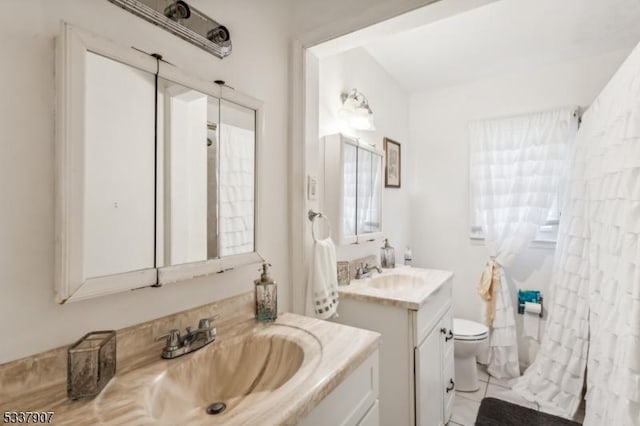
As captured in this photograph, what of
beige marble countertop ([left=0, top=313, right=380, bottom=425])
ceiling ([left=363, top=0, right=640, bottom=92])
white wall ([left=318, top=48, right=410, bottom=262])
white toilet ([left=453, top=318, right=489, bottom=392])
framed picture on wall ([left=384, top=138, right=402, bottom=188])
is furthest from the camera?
framed picture on wall ([left=384, top=138, right=402, bottom=188])

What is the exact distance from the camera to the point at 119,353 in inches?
32.5

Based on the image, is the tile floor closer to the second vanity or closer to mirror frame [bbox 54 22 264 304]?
the second vanity

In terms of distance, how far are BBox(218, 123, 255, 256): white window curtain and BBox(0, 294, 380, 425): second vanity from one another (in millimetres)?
230

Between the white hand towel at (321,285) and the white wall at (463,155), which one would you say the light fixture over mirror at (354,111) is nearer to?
the white hand towel at (321,285)

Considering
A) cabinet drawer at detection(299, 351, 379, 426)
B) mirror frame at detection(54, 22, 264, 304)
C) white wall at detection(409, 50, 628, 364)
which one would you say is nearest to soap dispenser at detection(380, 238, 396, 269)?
white wall at detection(409, 50, 628, 364)

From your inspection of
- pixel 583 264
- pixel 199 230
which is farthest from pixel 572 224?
pixel 199 230

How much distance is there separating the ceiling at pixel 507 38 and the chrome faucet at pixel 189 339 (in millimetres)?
1787

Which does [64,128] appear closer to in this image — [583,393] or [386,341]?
[386,341]

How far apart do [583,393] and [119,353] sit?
9.20 ft

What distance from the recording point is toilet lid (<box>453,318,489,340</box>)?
2.16 meters

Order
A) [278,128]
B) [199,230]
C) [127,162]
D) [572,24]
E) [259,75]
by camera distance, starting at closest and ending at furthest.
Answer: [127,162], [199,230], [259,75], [278,128], [572,24]

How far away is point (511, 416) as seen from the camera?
193cm

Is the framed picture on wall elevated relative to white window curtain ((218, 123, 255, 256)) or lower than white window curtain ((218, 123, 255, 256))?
elevated

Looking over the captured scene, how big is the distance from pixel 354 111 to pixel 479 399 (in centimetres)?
218
